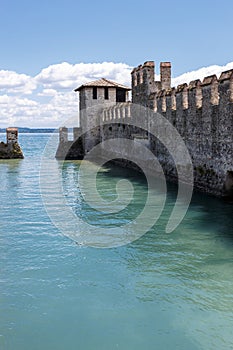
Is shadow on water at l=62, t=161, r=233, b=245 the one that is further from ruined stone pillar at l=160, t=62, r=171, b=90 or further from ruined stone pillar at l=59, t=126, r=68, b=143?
ruined stone pillar at l=59, t=126, r=68, b=143

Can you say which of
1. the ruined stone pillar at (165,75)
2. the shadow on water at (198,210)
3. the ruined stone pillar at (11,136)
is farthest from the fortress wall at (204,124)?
the ruined stone pillar at (11,136)

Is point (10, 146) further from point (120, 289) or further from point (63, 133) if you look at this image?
point (120, 289)

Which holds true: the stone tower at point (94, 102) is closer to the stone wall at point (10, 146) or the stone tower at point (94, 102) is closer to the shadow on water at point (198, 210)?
the stone wall at point (10, 146)

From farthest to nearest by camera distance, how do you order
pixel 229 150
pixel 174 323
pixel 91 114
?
pixel 91 114 < pixel 229 150 < pixel 174 323

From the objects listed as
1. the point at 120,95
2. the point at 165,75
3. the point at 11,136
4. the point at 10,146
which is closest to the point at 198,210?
the point at 165,75

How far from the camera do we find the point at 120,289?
20.1ft

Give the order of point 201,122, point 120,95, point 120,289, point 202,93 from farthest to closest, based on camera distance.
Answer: point 120,95, point 201,122, point 202,93, point 120,289

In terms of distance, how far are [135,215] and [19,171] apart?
483 inches

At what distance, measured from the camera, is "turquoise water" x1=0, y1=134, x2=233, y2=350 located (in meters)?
4.85

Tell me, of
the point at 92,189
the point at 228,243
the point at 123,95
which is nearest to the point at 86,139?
the point at 123,95

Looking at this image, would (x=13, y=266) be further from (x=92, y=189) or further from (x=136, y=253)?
(x=92, y=189)

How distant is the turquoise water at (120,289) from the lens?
15.9 feet

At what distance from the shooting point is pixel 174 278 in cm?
648

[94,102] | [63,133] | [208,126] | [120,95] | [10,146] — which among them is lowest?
[10,146]
